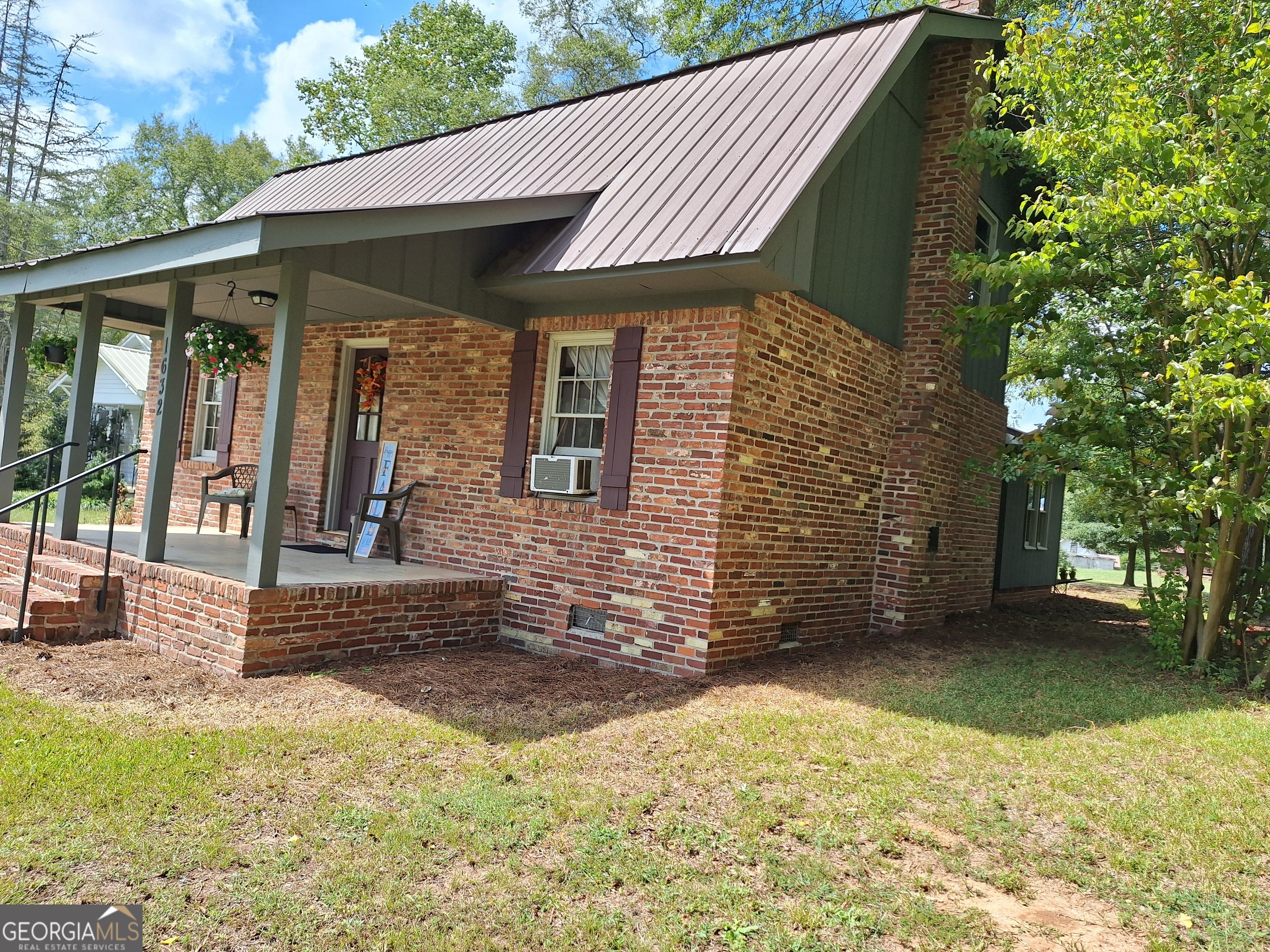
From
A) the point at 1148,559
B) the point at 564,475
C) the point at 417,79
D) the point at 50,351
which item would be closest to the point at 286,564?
the point at 564,475

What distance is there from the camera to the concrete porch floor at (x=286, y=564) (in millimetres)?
6349

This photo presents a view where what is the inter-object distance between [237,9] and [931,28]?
63.8m

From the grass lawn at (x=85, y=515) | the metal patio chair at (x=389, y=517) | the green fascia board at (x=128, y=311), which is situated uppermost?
the green fascia board at (x=128, y=311)

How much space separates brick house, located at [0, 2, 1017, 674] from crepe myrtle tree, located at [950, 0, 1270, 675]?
1098 millimetres

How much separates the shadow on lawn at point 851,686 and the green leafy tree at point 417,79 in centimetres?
2468

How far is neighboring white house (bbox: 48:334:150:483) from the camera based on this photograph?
2109 cm

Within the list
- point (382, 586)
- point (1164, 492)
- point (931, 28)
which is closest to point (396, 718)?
point (382, 586)

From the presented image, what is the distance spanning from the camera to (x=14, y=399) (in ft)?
26.9

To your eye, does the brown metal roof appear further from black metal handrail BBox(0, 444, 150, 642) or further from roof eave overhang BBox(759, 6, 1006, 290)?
black metal handrail BBox(0, 444, 150, 642)

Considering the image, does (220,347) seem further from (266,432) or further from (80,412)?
(266,432)

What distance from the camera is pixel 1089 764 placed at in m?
4.50

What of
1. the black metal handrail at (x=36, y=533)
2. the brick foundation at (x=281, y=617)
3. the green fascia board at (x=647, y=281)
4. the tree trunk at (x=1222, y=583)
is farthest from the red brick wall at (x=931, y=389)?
the black metal handrail at (x=36, y=533)

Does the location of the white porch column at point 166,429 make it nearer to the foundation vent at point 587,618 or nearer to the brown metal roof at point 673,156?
the brown metal roof at point 673,156

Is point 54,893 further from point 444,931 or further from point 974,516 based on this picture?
point 974,516
